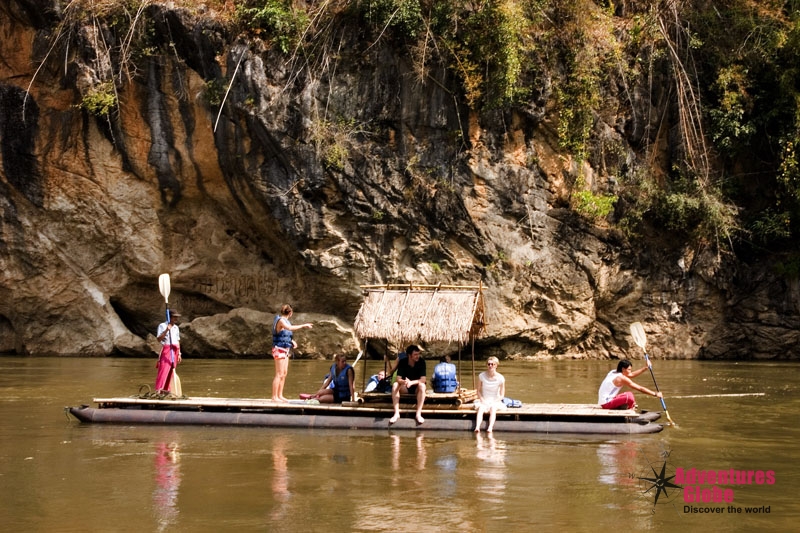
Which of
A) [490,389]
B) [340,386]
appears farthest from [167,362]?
[490,389]

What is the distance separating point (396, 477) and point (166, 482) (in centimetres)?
181

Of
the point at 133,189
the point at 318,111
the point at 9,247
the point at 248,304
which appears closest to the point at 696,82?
the point at 318,111

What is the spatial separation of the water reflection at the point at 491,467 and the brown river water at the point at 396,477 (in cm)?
2

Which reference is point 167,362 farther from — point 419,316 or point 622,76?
point 622,76

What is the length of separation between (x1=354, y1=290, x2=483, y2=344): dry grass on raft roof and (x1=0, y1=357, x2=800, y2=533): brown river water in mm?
1122

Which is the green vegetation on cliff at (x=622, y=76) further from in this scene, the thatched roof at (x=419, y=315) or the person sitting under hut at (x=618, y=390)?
the person sitting under hut at (x=618, y=390)

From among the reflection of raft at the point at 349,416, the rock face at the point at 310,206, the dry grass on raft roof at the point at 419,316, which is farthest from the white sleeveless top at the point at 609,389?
the rock face at the point at 310,206

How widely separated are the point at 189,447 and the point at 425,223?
Result: 11.0 metres

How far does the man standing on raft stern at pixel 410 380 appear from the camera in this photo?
10047 millimetres

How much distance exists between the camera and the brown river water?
6340mm

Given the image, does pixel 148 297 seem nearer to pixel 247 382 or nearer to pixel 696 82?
pixel 247 382

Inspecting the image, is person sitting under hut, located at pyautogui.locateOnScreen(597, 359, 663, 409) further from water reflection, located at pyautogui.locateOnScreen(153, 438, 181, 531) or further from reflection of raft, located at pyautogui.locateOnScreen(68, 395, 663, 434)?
water reflection, located at pyautogui.locateOnScreen(153, 438, 181, 531)

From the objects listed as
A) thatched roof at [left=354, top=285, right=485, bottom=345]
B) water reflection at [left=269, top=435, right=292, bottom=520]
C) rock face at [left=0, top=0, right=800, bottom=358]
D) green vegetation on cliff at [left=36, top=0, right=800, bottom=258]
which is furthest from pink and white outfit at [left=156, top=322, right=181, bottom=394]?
green vegetation on cliff at [left=36, top=0, right=800, bottom=258]

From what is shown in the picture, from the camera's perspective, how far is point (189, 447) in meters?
9.02
